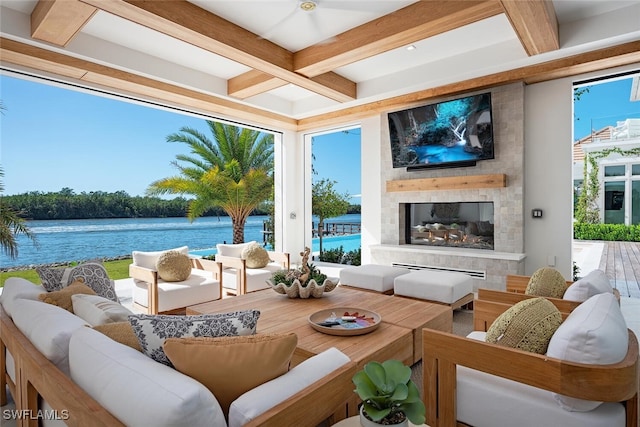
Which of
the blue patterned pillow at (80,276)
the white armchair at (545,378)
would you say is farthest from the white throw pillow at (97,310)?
the white armchair at (545,378)

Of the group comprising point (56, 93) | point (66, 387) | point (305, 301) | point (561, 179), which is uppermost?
point (56, 93)

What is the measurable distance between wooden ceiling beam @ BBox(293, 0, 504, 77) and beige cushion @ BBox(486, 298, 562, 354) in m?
2.47

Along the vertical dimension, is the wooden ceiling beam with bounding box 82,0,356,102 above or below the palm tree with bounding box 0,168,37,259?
above

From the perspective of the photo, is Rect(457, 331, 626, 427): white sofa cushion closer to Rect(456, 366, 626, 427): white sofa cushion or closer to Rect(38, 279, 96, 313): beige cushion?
Rect(456, 366, 626, 427): white sofa cushion

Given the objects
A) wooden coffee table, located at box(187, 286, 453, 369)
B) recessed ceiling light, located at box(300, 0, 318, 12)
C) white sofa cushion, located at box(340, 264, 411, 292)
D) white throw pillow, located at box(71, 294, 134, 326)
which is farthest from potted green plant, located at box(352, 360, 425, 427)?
recessed ceiling light, located at box(300, 0, 318, 12)

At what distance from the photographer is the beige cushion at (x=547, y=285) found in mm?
2309

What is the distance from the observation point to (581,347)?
A: 1299 millimetres

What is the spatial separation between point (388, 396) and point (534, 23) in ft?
11.7

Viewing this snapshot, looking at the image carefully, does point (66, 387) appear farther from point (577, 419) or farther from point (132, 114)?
point (132, 114)

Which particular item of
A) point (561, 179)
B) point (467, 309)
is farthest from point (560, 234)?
point (467, 309)

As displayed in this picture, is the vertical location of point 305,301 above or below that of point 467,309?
above

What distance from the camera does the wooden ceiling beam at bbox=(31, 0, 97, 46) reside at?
9.46 feet

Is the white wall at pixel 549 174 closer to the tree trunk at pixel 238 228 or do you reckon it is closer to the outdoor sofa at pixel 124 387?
the outdoor sofa at pixel 124 387

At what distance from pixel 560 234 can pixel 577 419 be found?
3.87m
